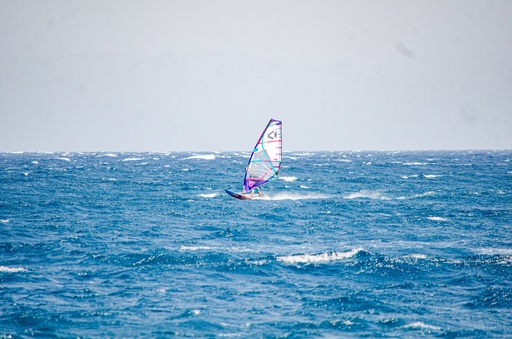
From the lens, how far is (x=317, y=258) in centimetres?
3094

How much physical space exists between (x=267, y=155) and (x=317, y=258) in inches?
922

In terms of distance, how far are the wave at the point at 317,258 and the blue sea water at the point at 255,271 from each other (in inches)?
2.7

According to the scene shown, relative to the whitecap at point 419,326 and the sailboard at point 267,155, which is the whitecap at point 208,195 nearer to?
the sailboard at point 267,155

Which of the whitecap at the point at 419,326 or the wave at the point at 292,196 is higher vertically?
the wave at the point at 292,196

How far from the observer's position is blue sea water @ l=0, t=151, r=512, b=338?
20406 mm

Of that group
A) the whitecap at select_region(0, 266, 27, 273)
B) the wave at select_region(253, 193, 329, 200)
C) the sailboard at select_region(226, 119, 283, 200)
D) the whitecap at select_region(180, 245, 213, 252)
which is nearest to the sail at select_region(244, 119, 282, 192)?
the sailboard at select_region(226, 119, 283, 200)

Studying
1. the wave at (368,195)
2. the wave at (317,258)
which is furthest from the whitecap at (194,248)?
the wave at (368,195)

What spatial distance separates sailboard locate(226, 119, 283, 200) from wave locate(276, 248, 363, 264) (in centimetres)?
1987

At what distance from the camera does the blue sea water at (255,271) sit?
20.4m

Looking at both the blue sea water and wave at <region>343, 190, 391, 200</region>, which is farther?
wave at <region>343, 190, 391, 200</region>

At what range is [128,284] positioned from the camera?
25516 mm

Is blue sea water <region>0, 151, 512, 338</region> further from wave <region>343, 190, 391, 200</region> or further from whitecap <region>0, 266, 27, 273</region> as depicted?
wave <region>343, 190, 391, 200</region>

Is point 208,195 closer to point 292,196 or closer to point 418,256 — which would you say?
point 292,196

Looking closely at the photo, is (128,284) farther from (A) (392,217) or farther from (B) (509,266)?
(A) (392,217)
